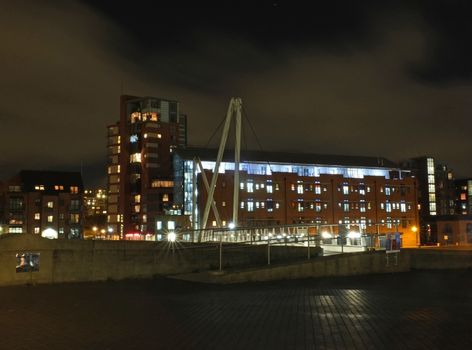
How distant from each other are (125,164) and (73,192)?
1437 centimetres

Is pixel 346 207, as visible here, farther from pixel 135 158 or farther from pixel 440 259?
pixel 440 259

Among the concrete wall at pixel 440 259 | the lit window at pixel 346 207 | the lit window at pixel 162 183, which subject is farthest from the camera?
the lit window at pixel 162 183

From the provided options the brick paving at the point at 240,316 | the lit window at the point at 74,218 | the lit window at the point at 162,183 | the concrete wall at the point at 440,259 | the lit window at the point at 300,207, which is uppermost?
the lit window at the point at 162,183

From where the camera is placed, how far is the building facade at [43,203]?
369 ft

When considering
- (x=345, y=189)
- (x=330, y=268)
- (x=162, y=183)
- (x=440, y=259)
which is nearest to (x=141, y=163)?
(x=162, y=183)

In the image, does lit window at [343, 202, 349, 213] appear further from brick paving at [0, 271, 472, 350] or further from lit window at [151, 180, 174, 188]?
brick paving at [0, 271, 472, 350]

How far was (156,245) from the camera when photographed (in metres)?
26.3

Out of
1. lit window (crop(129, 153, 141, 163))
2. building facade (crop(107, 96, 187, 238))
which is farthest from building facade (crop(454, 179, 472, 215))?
lit window (crop(129, 153, 141, 163))

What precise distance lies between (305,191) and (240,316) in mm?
91027

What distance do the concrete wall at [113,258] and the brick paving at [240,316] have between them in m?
1.98

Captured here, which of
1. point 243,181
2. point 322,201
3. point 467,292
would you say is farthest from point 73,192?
point 467,292

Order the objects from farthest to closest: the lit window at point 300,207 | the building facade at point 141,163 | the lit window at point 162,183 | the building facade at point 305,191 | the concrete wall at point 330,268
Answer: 1. the building facade at point 141,163
2. the lit window at point 162,183
3. the lit window at point 300,207
4. the building facade at point 305,191
5. the concrete wall at point 330,268

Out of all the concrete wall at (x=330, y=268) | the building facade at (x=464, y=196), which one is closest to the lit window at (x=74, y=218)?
the concrete wall at (x=330, y=268)

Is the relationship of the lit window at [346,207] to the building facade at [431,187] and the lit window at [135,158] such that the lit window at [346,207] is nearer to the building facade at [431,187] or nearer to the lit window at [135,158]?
the building facade at [431,187]
